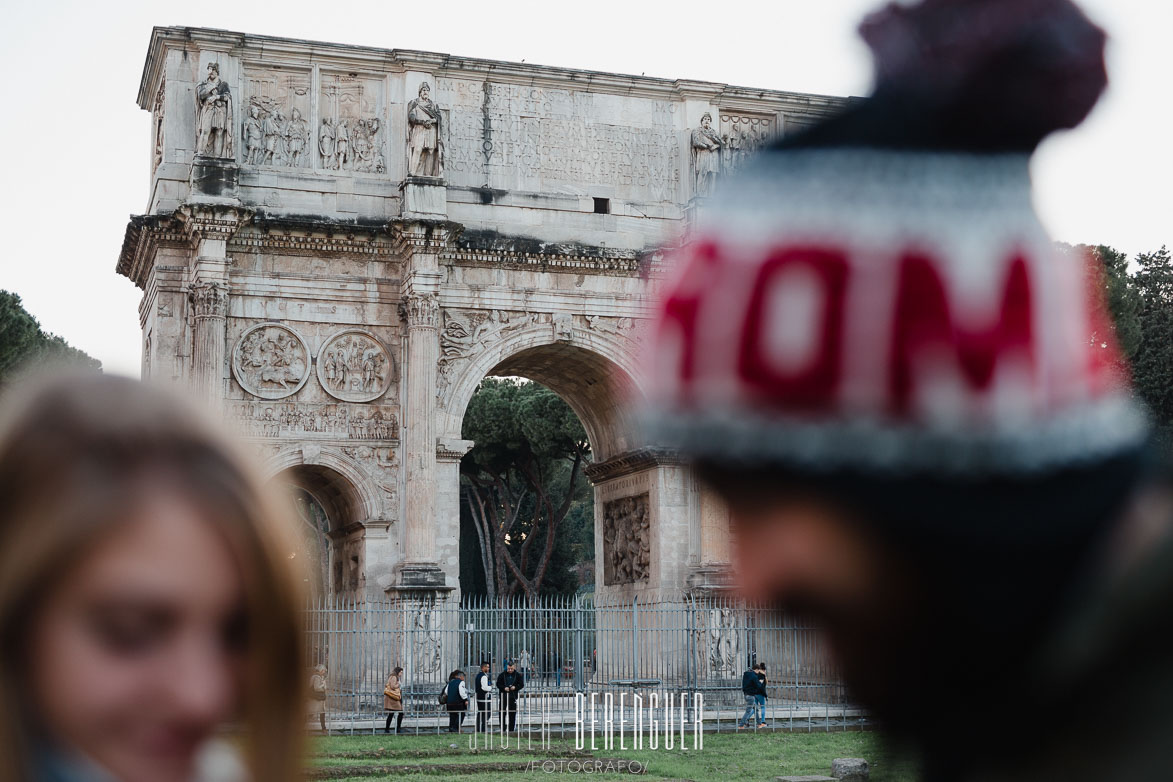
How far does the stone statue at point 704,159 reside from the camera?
79.2 ft

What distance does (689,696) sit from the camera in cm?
2325

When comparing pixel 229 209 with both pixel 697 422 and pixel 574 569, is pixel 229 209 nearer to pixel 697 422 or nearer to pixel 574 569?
pixel 697 422

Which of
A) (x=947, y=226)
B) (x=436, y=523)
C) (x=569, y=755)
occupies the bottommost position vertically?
(x=569, y=755)

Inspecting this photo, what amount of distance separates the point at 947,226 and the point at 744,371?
8.8 inches

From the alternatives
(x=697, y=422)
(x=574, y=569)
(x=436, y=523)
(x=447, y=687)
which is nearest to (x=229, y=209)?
(x=436, y=523)

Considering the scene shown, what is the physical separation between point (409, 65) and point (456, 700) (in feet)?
34.0

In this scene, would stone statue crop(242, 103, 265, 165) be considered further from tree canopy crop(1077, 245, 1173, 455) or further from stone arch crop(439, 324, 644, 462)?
tree canopy crop(1077, 245, 1173, 455)

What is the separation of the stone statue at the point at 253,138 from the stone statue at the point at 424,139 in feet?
7.82

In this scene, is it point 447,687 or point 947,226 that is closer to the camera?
point 947,226

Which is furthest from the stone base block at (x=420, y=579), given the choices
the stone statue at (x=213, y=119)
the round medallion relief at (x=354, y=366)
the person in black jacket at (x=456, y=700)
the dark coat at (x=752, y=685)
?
the stone statue at (x=213, y=119)

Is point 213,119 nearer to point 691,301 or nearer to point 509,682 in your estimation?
point 509,682

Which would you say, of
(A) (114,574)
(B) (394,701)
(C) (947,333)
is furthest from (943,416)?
(B) (394,701)

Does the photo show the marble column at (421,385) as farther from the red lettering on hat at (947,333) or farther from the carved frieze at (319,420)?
the red lettering on hat at (947,333)

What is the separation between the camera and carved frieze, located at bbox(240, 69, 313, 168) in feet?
73.8
